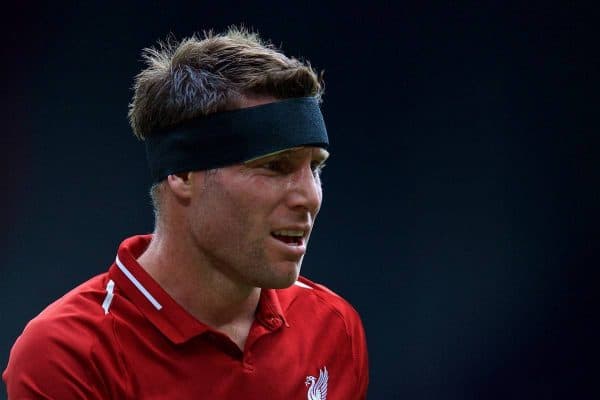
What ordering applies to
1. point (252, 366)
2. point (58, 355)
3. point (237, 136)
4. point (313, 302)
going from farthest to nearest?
point (313, 302) → point (252, 366) → point (237, 136) → point (58, 355)

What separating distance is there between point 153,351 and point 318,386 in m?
0.43

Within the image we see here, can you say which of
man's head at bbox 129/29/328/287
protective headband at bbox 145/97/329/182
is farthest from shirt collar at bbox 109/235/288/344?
protective headband at bbox 145/97/329/182

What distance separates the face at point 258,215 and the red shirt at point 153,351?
0.50 feet

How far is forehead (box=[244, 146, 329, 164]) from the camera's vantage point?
196cm

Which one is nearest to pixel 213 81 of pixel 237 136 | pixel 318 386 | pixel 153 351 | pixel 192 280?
pixel 237 136

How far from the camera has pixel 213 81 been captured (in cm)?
199

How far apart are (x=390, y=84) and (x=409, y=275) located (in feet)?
2.13

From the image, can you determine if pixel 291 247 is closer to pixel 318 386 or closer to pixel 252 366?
pixel 252 366

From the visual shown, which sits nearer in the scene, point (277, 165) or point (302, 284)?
point (277, 165)

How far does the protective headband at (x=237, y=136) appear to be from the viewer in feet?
6.43

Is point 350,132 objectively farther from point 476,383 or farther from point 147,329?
point 147,329

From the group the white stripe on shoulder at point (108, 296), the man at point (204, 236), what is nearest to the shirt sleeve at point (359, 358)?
the man at point (204, 236)

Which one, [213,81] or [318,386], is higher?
[213,81]

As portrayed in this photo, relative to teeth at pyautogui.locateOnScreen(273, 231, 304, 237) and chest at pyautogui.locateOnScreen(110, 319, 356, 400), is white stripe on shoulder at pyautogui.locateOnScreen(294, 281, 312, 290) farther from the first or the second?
teeth at pyautogui.locateOnScreen(273, 231, 304, 237)
